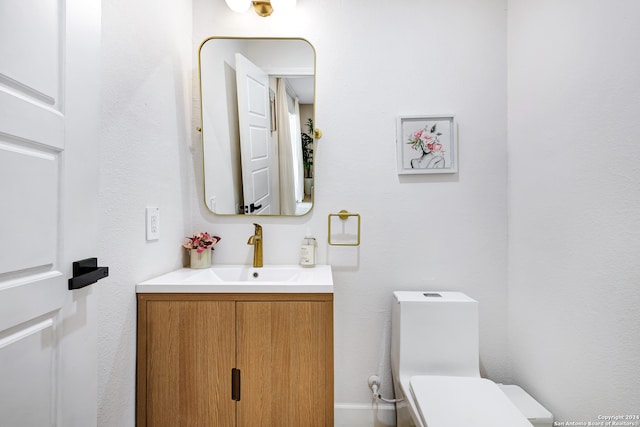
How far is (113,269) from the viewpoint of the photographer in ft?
3.43

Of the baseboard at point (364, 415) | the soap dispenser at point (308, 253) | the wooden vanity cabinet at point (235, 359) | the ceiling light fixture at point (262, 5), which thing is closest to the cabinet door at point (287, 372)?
the wooden vanity cabinet at point (235, 359)

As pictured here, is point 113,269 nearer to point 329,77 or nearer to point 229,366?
point 229,366

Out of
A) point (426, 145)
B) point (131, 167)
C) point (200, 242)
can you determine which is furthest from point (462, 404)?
point (131, 167)

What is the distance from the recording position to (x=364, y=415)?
1627 millimetres

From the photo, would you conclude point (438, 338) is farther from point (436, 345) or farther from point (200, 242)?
point (200, 242)

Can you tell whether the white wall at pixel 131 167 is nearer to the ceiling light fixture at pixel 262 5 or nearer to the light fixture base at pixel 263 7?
the ceiling light fixture at pixel 262 5

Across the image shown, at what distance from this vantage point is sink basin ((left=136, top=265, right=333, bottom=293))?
1.17m

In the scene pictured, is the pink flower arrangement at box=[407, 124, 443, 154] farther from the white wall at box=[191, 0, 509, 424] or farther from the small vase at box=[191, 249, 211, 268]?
the small vase at box=[191, 249, 211, 268]

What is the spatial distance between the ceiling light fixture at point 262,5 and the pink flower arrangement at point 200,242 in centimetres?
113

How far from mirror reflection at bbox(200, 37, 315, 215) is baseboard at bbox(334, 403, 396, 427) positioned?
1046mm

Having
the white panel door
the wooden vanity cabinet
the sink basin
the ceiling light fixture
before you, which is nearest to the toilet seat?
the wooden vanity cabinet

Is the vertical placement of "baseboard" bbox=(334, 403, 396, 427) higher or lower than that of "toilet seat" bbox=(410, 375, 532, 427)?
lower

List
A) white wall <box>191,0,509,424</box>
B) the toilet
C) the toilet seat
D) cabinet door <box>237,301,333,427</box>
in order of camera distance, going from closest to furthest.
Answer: the toilet seat < cabinet door <box>237,301,333,427</box> < the toilet < white wall <box>191,0,509,424</box>

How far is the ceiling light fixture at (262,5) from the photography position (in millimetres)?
1558
